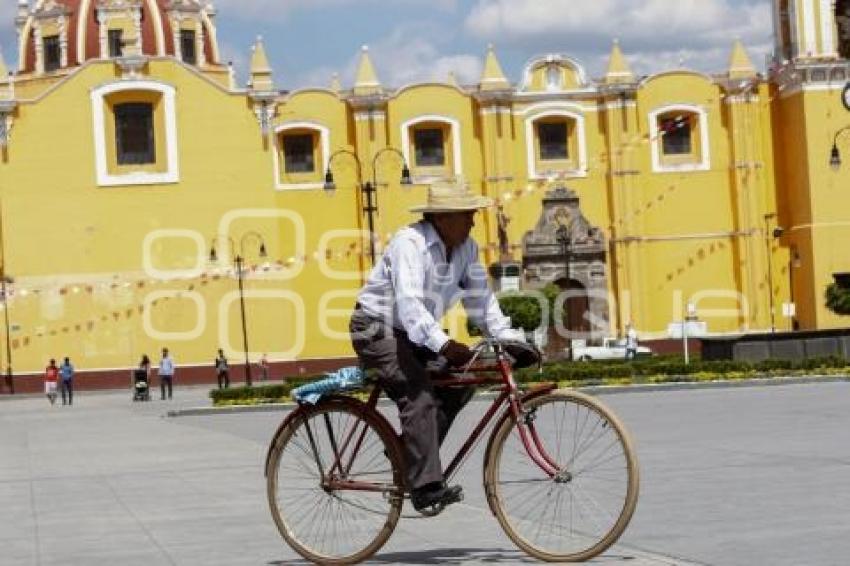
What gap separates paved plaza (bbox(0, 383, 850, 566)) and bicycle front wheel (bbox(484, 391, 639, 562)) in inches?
5.4

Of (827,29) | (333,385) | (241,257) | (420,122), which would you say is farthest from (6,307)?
(333,385)

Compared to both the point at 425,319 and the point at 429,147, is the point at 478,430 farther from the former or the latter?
the point at 429,147

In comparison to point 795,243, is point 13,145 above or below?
above

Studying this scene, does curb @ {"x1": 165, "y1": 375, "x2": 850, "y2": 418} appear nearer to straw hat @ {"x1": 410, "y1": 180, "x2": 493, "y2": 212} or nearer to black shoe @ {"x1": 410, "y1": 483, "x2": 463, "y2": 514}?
straw hat @ {"x1": 410, "y1": 180, "x2": 493, "y2": 212}

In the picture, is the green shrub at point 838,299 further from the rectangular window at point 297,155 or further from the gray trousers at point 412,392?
the gray trousers at point 412,392

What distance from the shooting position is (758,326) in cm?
5456

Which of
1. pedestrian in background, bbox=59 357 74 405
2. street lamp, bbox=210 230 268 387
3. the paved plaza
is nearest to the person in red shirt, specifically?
pedestrian in background, bbox=59 357 74 405

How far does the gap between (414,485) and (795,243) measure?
48.6m

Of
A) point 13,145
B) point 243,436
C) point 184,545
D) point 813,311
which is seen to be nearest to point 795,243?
point 813,311

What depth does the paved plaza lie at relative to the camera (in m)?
7.93

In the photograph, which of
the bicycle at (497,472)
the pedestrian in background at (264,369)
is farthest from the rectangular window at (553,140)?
the bicycle at (497,472)

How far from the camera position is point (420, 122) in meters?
54.8

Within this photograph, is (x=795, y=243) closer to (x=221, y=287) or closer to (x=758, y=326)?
(x=758, y=326)

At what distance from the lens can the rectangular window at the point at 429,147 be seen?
55000 mm
